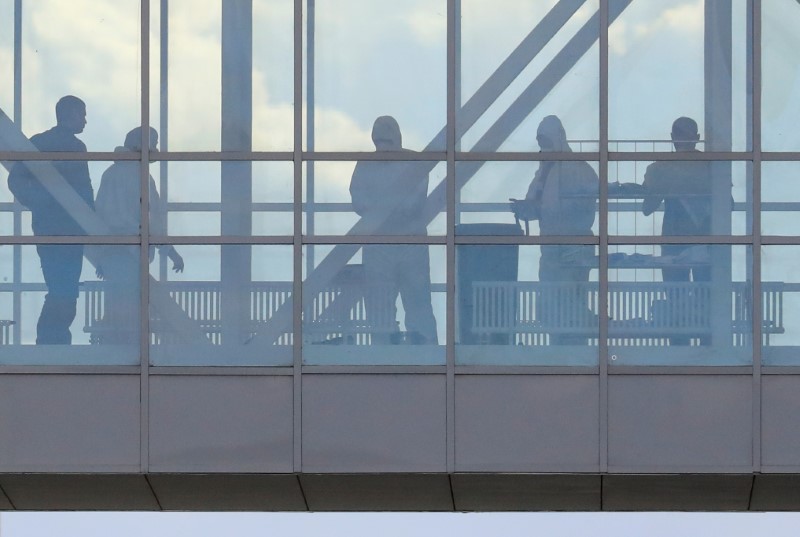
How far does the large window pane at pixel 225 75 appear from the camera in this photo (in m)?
14.9

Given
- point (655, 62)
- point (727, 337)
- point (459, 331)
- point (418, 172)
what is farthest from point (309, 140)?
point (727, 337)

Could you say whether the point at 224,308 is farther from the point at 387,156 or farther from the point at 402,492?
the point at 402,492

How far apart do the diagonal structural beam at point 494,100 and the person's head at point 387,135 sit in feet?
0.89

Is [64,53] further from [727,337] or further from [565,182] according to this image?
[727,337]

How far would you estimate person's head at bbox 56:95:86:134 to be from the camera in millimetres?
14977

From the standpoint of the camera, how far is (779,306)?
14.7 meters

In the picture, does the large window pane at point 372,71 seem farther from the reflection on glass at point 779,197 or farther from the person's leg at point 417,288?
the reflection on glass at point 779,197

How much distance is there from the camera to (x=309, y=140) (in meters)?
14.9

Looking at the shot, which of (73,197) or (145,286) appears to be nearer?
(145,286)

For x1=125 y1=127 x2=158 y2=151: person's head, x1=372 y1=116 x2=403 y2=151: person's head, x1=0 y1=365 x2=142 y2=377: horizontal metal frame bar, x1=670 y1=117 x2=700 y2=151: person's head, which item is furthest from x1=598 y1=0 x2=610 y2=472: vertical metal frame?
x1=0 y1=365 x2=142 y2=377: horizontal metal frame bar

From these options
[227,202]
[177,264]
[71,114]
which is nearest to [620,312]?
[227,202]

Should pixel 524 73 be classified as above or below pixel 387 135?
above

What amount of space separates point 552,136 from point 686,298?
182 centimetres

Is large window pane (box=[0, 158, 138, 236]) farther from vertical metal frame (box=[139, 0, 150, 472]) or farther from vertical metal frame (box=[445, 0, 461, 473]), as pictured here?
vertical metal frame (box=[445, 0, 461, 473])
